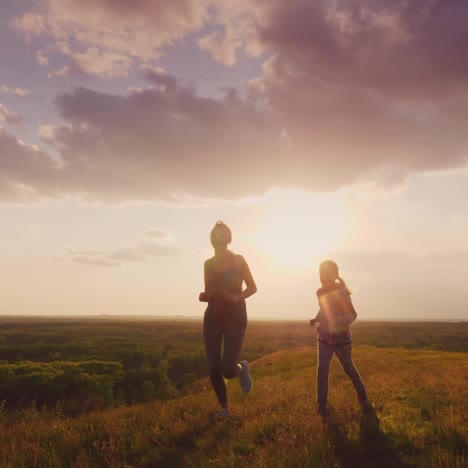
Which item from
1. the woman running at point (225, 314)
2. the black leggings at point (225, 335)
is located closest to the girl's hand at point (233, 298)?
the woman running at point (225, 314)

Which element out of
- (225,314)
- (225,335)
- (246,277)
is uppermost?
(246,277)

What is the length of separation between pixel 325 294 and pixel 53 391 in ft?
170

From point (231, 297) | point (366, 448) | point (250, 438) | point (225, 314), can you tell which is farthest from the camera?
point (225, 314)

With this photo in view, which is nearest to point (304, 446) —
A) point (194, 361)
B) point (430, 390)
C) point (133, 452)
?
point (133, 452)

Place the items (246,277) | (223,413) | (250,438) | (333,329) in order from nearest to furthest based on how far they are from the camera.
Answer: (250,438)
(223,413)
(246,277)
(333,329)

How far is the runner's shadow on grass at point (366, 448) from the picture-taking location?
156 inches

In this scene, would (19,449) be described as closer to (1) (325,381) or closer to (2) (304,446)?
(2) (304,446)

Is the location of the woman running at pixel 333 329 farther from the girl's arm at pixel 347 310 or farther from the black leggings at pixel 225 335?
the black leggings at pixel 225 335

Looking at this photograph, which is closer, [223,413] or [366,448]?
[366,448]

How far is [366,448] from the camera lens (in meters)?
4.32

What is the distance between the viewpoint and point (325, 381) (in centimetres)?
619

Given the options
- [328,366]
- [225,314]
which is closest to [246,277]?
[225,314]

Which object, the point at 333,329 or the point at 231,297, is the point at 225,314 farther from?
the point at 333,329

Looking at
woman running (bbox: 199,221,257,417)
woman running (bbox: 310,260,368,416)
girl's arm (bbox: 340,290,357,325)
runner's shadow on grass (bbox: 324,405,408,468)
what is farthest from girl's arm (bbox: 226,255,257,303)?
runner's shadow on grass (bbox: 324,405,408,468)
